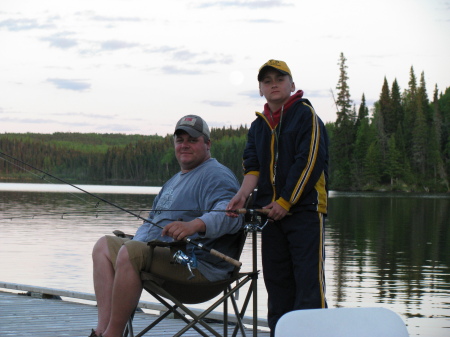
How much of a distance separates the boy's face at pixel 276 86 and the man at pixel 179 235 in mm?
365

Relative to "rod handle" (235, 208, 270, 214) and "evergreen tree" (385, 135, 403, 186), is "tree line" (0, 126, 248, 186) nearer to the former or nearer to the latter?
"evergreen tree" (385, 135, 403, 186)

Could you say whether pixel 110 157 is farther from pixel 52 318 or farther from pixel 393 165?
pixel 52 318

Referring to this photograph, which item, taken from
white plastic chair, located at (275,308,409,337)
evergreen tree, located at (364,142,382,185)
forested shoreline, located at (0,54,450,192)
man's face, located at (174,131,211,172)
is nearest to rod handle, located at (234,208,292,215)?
man's face, located at (174,131,211,172)

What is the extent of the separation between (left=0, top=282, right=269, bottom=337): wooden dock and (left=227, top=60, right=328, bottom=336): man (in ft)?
3.75

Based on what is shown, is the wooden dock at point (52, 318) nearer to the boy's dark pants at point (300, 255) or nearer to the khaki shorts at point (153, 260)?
the boy's dark pants at point (300, 255)

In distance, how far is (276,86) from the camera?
361 cm

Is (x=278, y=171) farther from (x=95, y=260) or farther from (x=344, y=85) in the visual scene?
(x=344, y=85)

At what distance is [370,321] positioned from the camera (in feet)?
6.31

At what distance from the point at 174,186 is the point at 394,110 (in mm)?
96380

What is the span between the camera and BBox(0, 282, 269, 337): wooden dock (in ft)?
15.1

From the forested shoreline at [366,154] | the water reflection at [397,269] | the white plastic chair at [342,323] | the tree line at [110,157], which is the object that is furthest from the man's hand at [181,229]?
the tree line at [110,157]

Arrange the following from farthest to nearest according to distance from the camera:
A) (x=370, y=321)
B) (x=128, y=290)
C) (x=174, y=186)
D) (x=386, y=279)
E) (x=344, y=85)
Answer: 1. (x=344, y=85)
2. (x=386, y=279)
3. (x=174, y=186)
4. (x=128, y=290)
5. (x=370, y=321)

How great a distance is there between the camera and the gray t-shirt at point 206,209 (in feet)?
11.1

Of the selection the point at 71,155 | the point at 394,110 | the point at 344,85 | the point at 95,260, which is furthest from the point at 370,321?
the point at 71,155
